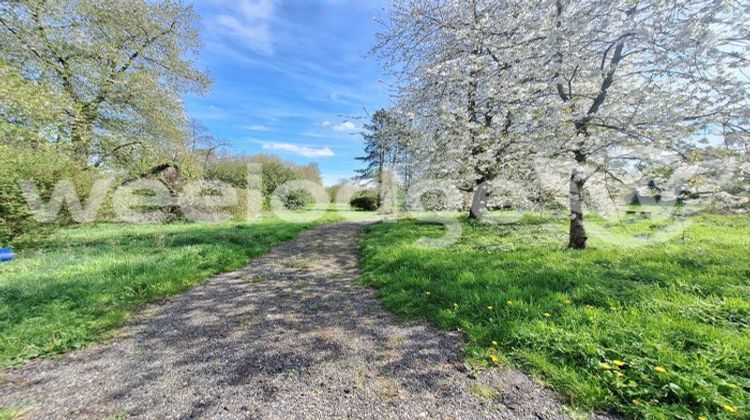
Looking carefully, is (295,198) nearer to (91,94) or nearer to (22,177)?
(91,94)

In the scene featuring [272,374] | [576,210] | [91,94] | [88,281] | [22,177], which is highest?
[91,94]

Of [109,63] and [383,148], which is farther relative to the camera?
[383,148]

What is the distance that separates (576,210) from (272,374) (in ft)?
18.3

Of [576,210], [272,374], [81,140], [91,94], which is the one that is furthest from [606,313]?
[91,94]

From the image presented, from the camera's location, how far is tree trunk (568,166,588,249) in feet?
16.9

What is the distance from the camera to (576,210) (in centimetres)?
530

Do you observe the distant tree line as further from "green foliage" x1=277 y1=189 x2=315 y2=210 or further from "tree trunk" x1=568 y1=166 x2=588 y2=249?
"tree trunk" x1=568 y1=166 x2=588 y2=249

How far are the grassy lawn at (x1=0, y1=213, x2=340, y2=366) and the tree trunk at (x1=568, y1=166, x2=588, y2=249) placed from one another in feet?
21.7

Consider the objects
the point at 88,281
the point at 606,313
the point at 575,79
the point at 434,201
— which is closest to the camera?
the point at 606,313

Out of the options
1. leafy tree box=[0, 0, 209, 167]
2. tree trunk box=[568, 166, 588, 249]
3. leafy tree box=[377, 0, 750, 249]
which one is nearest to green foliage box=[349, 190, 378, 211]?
leafy tree box=[0, 0, 209, 167]

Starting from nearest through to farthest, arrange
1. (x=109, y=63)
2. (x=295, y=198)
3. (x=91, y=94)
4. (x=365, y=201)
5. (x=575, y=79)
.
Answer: (x=575, y=79) < (x=91, y=94) < (x=109, y=63) < (x=295, y=198) < (x=365, y=201)

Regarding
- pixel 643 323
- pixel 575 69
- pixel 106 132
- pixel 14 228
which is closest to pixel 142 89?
pixel 106 132

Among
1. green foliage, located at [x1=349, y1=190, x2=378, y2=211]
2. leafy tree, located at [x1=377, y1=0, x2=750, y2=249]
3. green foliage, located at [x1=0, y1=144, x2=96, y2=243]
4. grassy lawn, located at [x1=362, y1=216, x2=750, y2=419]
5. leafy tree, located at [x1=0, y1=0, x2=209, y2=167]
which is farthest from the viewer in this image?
green foliage, located at [x1=349, y1=190, x2=378, y2=211]

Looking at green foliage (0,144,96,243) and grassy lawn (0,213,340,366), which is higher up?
green foliage (0,144,96,243)
